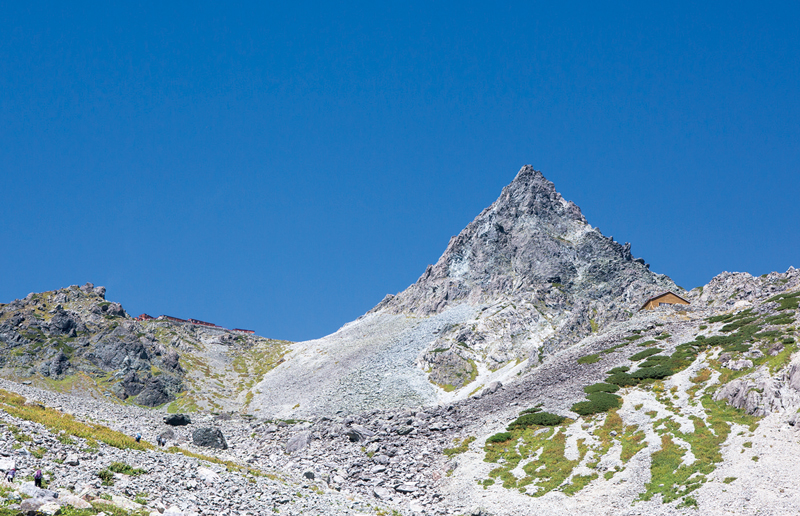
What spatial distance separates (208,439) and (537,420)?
124 ft

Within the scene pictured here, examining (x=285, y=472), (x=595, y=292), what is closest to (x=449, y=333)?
(x=595, y=292)

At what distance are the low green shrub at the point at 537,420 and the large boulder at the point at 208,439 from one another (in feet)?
110

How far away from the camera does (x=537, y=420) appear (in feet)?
→ 212

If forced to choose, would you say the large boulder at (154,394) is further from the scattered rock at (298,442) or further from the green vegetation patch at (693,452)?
the green vegetation patch at (693,452)

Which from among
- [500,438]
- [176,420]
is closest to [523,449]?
[500,438]

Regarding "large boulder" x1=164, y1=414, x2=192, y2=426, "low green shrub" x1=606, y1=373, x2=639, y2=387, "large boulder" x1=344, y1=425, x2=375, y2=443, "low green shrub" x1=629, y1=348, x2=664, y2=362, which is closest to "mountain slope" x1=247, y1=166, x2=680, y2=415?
"low green shrub" x1=629, y1=348, x2=664, y2=362

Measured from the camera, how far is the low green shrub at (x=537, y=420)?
6347 centimetres

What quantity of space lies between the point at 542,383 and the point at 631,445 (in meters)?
27.9

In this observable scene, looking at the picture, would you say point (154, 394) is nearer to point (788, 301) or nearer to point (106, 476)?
point (106, 476)

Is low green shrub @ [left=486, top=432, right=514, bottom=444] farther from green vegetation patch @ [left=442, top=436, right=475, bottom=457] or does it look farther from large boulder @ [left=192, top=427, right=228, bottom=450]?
large boulder @ [left=192, top=427, right=228, bottom=450]

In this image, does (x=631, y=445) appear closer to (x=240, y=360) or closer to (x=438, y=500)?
(x=438, y=500)

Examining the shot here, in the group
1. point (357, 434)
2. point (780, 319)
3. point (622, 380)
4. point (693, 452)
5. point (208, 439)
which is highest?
point (780, 319)

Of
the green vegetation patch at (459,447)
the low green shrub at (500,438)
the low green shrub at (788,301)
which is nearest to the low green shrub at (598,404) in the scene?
the low green shrub at (500,438)

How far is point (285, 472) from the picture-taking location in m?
57.4
